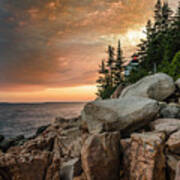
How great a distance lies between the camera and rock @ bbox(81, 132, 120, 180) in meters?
3.64

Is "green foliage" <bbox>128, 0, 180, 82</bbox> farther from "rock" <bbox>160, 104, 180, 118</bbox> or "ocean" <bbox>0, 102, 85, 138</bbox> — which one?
"ocean" <bbox>0, 102, 85, 138</bbox>

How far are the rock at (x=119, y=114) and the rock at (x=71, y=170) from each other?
4.49ft

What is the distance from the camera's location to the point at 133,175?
3.43 m

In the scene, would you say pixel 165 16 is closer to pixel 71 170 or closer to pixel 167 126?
pixel 167 126

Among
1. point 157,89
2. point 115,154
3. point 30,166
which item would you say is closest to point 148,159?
point 115,154

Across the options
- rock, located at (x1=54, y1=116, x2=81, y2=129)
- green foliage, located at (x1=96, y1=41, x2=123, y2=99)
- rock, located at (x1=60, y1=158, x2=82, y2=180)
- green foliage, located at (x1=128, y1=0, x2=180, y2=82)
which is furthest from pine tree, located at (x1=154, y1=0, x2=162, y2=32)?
rock, located at (x1=60, y1=158, x2=82, y2=180)

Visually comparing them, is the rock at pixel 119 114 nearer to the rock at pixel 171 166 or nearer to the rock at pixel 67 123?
the rock at pixel 171 166

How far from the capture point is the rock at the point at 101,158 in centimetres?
364

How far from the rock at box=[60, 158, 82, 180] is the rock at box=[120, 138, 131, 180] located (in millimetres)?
1082

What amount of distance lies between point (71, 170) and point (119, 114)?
7.36 feet

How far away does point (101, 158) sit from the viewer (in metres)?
3.70

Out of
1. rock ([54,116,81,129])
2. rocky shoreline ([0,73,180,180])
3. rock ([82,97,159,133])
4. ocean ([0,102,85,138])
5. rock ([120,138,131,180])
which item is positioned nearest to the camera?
rocky shoreline ([0,73,180,180])

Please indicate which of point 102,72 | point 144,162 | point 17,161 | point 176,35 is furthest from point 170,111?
point 102,72

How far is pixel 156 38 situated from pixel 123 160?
102ft
